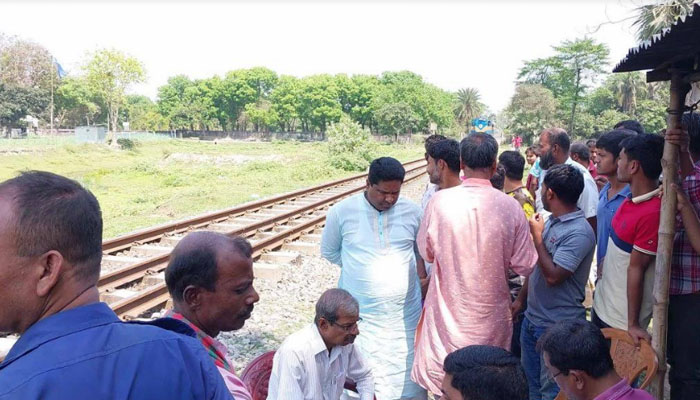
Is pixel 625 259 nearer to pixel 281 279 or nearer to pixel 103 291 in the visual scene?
pixel 281 279

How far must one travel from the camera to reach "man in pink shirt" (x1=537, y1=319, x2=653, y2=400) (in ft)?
7.82

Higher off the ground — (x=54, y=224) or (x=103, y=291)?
(x=54, y=224)

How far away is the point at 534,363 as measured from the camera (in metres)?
3.62

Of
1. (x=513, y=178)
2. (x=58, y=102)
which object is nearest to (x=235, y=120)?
(x=58, y=102)

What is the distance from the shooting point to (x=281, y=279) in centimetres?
740

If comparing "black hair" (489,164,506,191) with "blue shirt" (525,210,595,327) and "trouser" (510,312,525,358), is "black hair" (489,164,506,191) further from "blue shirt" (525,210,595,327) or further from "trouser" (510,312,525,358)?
"blue shirt" (525,210,595,327)

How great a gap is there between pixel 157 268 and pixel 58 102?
67.0m

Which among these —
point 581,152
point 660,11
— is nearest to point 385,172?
point 581,152

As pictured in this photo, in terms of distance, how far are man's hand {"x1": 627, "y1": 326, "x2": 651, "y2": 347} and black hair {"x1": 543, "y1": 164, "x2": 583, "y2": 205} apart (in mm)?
824

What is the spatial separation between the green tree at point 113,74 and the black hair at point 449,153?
144 feet

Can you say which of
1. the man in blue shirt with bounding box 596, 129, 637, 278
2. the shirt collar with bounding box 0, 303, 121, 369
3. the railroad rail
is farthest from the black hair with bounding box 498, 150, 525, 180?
the shirt collar with bounding box 0, 303, 121, 369

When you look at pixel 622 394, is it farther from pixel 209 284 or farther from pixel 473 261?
pixel 209 284

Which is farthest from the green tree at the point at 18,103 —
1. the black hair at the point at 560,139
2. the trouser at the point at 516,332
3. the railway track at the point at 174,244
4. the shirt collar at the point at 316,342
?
the shirt collar at the point at 316,342

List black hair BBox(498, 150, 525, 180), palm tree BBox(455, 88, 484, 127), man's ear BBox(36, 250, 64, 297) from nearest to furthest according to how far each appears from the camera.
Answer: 1. man's ear BBox(36, 250, 64, 297)
2. black hair BBox(498, 150, 525, 180)
3. palm tree BBox(455, 88, 484, 127)
